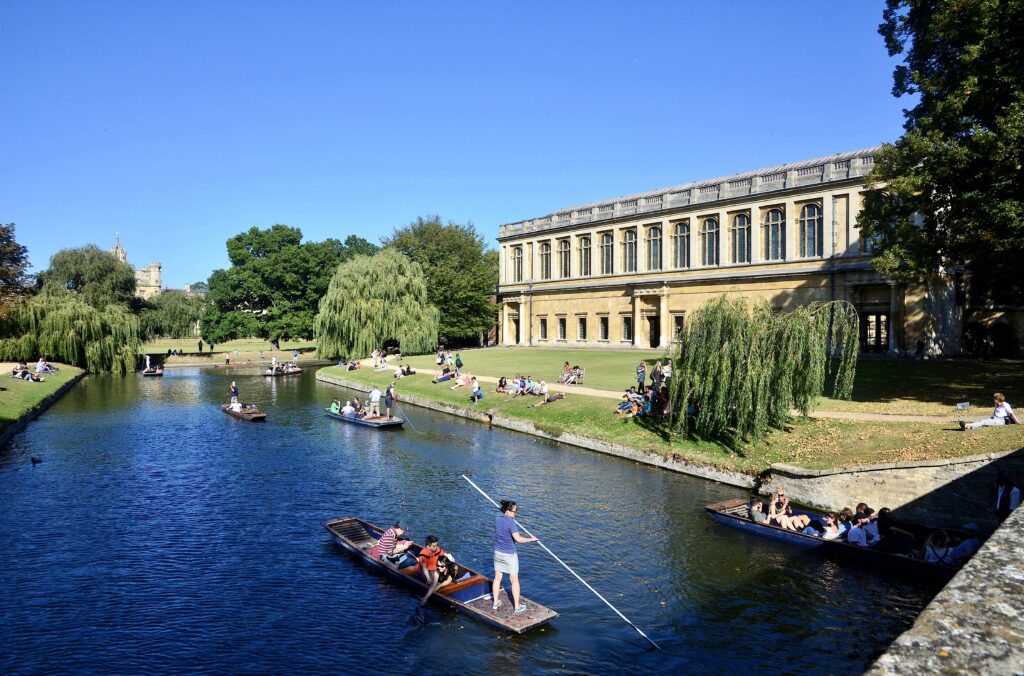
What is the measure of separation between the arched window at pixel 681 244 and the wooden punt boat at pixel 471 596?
40780 mm

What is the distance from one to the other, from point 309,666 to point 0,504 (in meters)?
12.4

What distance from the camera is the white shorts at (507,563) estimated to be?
10.8 meters

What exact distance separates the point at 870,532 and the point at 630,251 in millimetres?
42387

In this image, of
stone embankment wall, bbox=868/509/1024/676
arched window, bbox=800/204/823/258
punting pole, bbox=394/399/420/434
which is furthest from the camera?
arched window, bbox=800/204/823/258

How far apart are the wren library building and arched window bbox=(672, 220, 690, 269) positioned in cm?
9

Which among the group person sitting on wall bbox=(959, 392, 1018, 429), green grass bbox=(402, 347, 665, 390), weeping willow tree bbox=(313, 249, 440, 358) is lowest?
person sitting on wall bbox=(959, 392, 1018, 429)

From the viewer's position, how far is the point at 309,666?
9828 mm

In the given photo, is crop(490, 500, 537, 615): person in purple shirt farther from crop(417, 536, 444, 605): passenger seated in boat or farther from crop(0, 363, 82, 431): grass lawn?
crop(0, 363, 82, 431): grass lawn

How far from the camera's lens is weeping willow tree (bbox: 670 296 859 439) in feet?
66.4

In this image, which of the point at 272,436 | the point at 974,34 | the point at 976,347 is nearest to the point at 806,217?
the point at 976,347

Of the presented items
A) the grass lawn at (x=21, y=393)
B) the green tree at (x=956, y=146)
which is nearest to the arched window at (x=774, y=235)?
the green tree at (x=956, y=146)

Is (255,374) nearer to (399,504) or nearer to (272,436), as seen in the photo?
(272,436)

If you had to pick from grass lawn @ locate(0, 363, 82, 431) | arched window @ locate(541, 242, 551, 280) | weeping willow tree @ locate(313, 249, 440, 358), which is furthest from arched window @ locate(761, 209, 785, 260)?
grass lawn @ locate(0, 363, 82, 431)

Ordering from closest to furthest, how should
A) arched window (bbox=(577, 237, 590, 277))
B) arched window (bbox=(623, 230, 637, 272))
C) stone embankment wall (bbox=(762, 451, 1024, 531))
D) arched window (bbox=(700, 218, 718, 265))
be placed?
stone embankment wall (bbox=(762, 451, 1024, 531)) → arched window (bbox=(700, 218, 718, 265)) → arched window (bbox=(623, 230, 637, 272)) → arched window (bbox=(577, 237, 590, 277))
